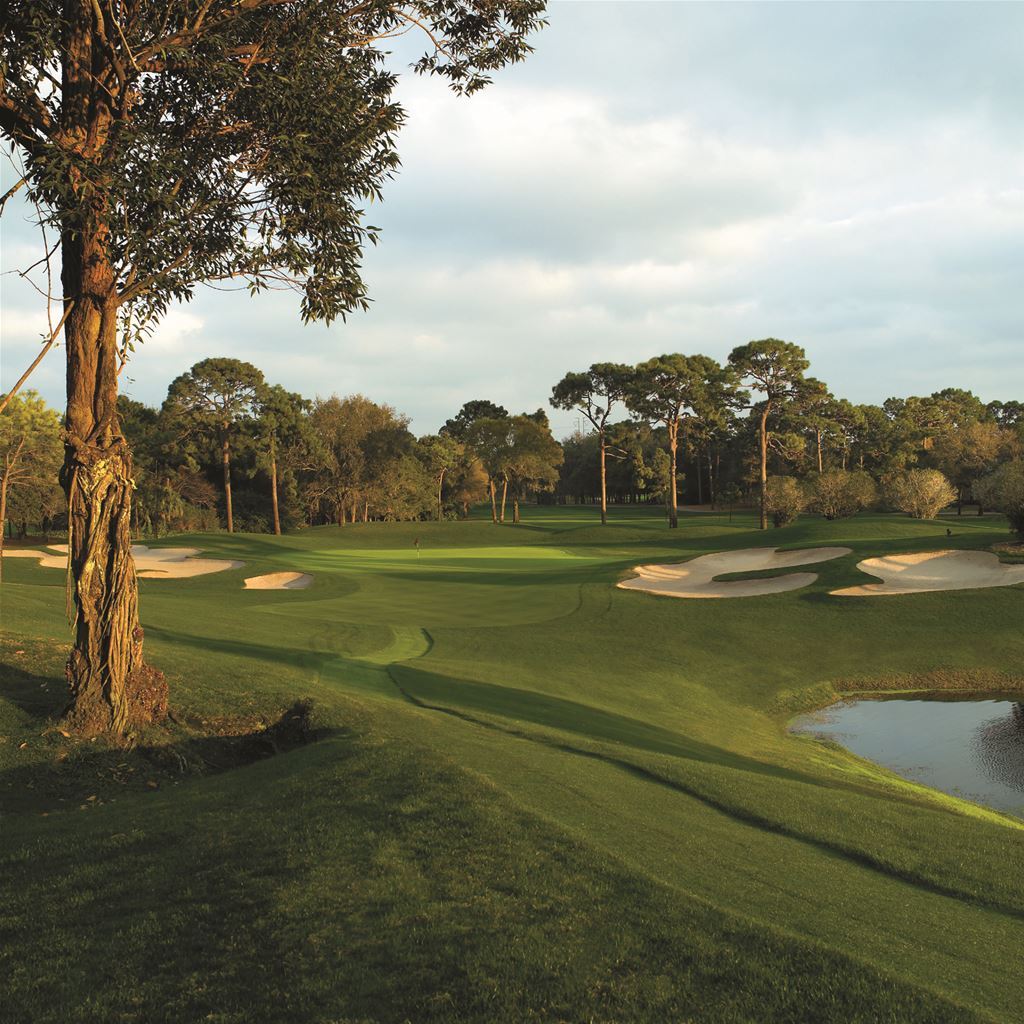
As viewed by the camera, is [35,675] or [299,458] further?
[299,458]

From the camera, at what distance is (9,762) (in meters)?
9.03

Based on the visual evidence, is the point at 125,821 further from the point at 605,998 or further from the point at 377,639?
the point at 377,639

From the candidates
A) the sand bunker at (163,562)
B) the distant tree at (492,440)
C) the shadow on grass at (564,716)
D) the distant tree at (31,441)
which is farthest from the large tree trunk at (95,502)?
the distant tree at (492,440)

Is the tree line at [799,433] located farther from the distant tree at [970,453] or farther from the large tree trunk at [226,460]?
the large tree trunk at [226,460]

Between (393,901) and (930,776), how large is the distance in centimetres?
1274

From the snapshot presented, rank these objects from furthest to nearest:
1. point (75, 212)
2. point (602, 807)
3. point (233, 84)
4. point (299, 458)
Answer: point (299, 458)
point (233, 84)
point (75, 212)
point (602, 807)

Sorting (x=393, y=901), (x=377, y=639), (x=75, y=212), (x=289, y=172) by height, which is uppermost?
(x=289, y=172)

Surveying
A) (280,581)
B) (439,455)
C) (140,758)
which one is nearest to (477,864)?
(140,758)

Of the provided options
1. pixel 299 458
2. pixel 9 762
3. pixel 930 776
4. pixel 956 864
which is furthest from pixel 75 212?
pixel 299 458

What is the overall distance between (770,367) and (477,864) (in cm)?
5335

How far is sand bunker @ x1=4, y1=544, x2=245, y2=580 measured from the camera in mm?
35000

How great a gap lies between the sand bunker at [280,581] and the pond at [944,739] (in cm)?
2288

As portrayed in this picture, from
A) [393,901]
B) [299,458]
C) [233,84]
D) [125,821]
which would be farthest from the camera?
[299,458]

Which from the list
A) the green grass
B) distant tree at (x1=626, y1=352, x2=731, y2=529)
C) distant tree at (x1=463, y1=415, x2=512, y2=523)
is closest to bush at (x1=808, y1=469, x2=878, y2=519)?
distant tree at (x1=626, y1=352, x2=731, y2=529)
